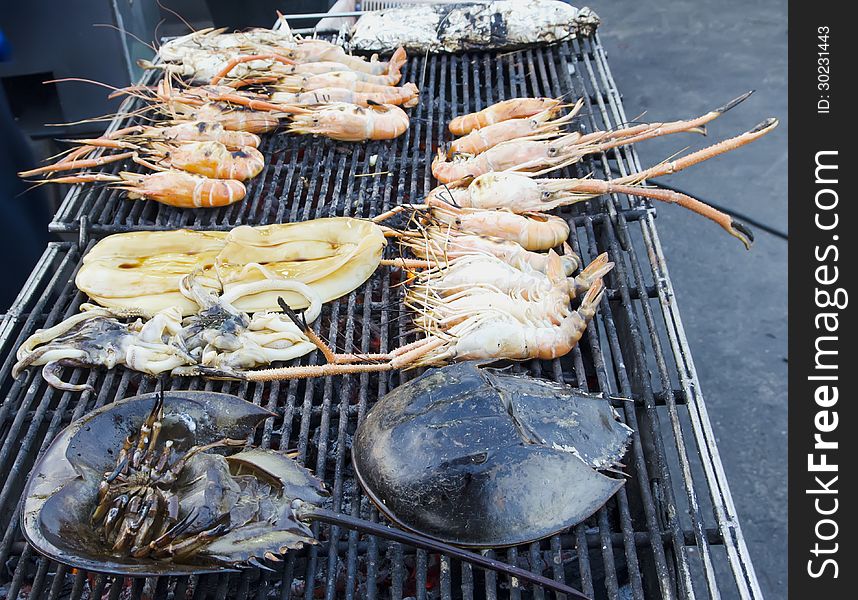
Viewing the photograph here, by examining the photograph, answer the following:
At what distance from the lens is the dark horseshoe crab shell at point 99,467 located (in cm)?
233

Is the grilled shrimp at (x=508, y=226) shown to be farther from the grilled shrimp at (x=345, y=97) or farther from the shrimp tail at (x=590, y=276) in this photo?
the grilled shrimp at (x=345, y=97)

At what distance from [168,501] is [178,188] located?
2597mm

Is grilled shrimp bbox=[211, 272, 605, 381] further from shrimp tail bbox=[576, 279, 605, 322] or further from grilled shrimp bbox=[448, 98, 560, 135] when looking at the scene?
grilled shrimp bbox=[448, 98, 560, 135]

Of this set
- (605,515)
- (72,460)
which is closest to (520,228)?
(605,515)

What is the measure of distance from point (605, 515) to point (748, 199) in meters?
4.97

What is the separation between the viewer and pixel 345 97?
5.31 m

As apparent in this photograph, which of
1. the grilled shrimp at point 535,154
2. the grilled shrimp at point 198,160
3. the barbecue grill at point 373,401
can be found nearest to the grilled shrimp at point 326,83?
the barbecue grill at point 373,401

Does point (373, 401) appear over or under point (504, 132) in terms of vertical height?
under

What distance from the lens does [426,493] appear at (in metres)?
2.64

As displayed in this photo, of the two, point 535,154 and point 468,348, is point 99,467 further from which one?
point 535,154

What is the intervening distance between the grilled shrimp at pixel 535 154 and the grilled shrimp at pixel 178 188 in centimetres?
153

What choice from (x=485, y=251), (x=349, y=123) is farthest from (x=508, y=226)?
(x=349, y=123)
